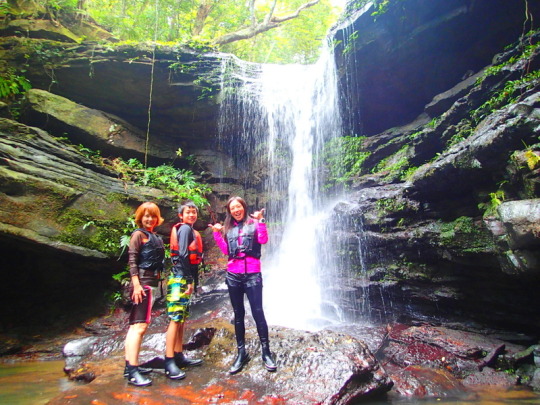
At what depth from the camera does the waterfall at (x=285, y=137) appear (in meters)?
9.67

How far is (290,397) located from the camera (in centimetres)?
280

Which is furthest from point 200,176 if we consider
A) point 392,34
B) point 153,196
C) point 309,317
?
point 392,34

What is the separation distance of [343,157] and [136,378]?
893cm

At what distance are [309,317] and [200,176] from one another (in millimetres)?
6806

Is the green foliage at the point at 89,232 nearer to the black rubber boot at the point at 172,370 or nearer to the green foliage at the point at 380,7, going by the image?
the black rubber boot at the point at 172,370

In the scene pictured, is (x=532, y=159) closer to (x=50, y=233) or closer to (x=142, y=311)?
(x=142, y=311)

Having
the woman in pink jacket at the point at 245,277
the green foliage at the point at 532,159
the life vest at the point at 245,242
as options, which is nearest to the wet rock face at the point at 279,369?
the woman in pink jacket at the point at 245,277

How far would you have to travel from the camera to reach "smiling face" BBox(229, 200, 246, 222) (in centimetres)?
354

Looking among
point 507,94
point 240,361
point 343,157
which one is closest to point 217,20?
point 343,157

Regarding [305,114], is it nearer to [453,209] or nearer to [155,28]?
[453,209]

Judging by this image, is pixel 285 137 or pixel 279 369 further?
pixel 285 137

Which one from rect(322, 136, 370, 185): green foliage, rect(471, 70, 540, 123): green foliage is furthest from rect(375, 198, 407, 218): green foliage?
rect(322, 136, 370, 185): green foliage

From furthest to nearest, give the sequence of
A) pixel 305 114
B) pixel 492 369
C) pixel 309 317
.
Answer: pixel 305 114, pixel 309 317, pixel 492 369

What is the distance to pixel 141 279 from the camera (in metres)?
3.21
